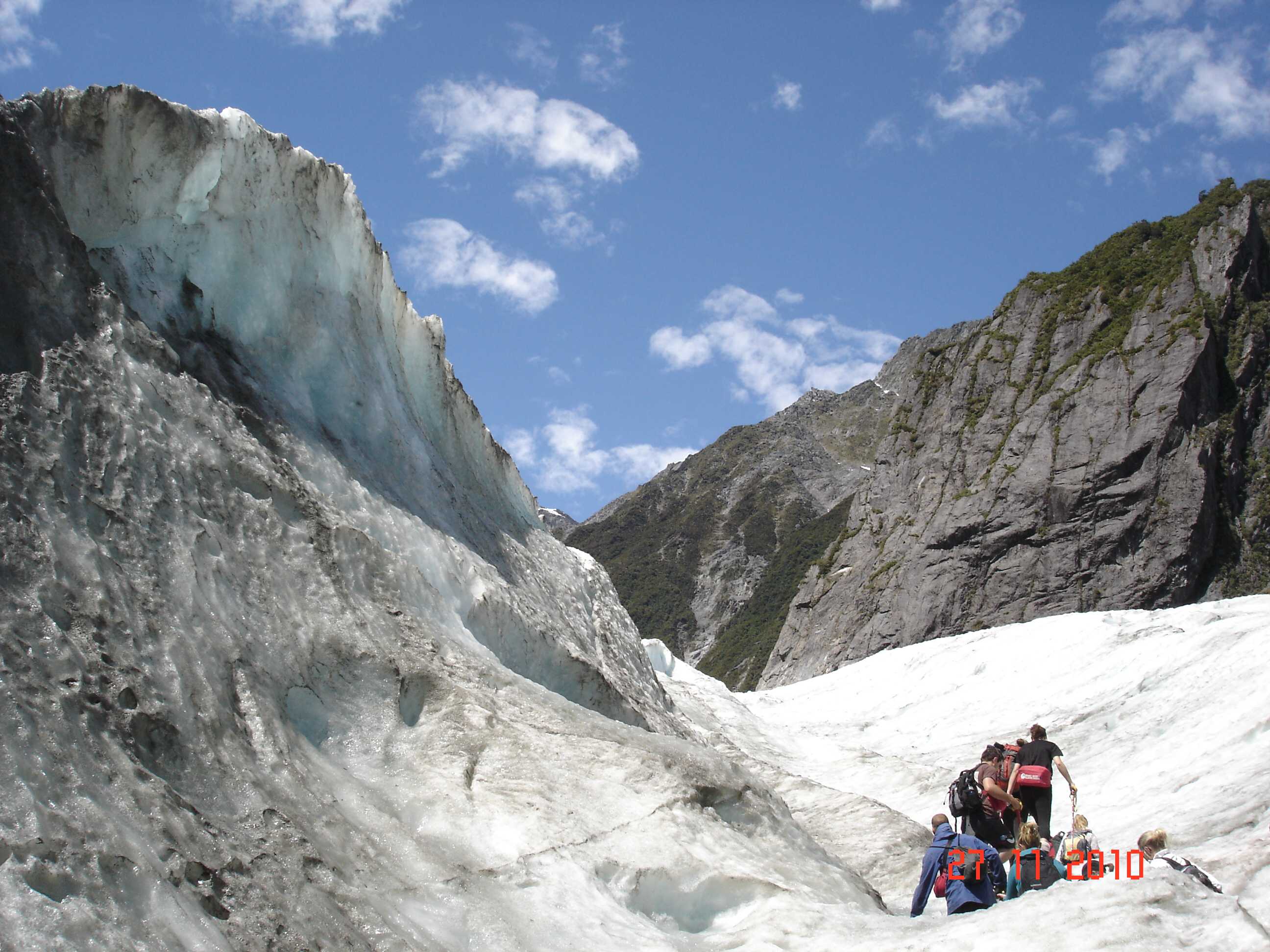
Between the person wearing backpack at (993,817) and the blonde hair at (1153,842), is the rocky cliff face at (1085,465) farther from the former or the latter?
the person wearing backpack at (993,817)

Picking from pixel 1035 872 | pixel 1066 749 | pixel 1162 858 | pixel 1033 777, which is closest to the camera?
pixel 1035 872

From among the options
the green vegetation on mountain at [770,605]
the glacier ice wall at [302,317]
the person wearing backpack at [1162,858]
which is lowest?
the person wearing backpack at [1162,858]

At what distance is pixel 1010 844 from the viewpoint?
9.56 m

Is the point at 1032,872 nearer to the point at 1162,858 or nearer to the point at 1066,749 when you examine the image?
the point at 1162,858

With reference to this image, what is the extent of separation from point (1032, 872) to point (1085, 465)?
52.0 metres

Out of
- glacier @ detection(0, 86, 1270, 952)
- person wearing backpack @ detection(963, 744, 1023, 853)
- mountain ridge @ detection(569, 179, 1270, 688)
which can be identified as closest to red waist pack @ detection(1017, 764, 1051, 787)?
person wearing backpack @ detection(963, 744, 1023, 853)

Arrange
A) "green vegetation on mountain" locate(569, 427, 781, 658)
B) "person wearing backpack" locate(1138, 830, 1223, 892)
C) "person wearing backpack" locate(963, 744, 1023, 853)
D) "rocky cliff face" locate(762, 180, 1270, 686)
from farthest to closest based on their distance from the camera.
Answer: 1. "green vegetation on mountain" locate(569, 427, 781, 658)
2. "rocky cliff face" locate(762, 180, 1270, 686)
3. "person wearing backpack" locate(963, 744, 1023, 853)
4. "person wearing backpack" locate(1138, 830, 1223, 892)

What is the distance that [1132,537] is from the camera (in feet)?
176

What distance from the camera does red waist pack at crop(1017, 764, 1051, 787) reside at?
10.4m

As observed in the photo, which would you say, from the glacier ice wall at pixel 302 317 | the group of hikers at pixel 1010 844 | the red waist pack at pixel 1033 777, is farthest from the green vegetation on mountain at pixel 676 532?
the red waist pack at pixel 1033 777

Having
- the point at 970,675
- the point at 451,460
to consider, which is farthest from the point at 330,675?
the point at 970,675

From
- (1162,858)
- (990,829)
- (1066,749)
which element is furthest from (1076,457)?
(1162,858)

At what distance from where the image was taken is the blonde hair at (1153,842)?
933 cm
